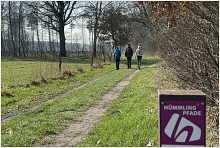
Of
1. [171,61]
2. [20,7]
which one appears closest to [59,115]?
[171,61]

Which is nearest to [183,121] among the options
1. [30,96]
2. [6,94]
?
[30,96]

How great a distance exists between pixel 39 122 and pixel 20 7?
173ft

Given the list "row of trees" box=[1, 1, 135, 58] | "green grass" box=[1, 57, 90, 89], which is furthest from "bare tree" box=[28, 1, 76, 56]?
"green grass" box=[1, 57, 90, 89]

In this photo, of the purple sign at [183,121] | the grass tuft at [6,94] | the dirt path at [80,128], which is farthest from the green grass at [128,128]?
the grass tuft at [6,94]

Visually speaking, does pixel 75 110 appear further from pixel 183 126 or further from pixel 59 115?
pixel 183 126

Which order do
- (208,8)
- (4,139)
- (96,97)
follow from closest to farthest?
1. (208,8)
2. (4,139)
3. (96,97)

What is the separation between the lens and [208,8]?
5.38 metres

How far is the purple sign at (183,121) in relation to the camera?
317cm

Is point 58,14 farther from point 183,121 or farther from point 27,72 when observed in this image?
point 183,121

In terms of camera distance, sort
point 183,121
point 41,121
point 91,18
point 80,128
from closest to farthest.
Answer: point 183,121 → point 80,128 → point 41,121 → point 91,18

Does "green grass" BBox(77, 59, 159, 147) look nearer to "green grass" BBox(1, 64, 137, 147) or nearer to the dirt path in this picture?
the dirt path

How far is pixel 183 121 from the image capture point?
3182mm

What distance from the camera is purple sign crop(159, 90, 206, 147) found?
3.17 m

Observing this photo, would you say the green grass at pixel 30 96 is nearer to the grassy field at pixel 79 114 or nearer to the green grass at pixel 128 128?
the grassy field at pixel 79 114
